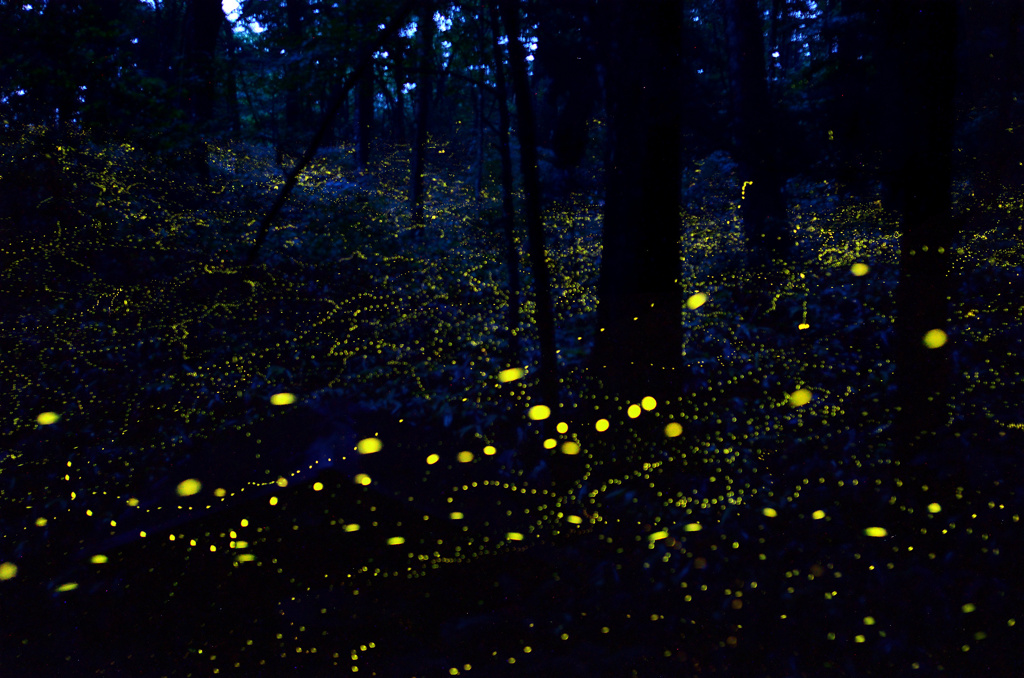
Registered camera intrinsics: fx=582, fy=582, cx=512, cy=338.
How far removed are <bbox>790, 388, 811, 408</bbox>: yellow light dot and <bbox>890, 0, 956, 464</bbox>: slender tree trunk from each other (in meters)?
0.98

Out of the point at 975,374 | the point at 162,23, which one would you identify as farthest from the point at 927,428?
the point at 162,23

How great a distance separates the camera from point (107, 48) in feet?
28.1

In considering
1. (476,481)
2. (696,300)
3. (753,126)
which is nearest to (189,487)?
(476,481)

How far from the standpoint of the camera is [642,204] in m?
4.25

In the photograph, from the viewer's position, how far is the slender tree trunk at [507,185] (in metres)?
4.99

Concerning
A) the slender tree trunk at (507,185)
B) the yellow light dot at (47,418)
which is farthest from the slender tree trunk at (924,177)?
the yellow light dot at (47,418)

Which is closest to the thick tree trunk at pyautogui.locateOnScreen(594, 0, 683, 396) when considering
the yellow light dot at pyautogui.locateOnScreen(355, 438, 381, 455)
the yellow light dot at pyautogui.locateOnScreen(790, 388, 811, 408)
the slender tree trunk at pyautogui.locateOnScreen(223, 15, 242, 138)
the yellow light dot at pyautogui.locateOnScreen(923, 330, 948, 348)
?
the yellow light dot at pyautogui.locateOnScreen(790, 388, 811, 408)

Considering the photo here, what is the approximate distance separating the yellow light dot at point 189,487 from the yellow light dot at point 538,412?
2.95 m

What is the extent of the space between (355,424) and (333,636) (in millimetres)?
2216

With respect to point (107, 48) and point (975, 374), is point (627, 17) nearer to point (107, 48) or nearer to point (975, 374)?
point (975, 374)

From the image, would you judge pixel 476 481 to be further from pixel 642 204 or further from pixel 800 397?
pixel 800 397

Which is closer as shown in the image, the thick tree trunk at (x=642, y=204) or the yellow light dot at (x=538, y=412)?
the thick tree trunk at (x=642, y=204)

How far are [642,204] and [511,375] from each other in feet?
8.92

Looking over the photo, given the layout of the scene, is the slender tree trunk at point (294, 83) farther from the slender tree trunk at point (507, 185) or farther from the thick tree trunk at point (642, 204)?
the thick tree trunk at point (642, 204)
